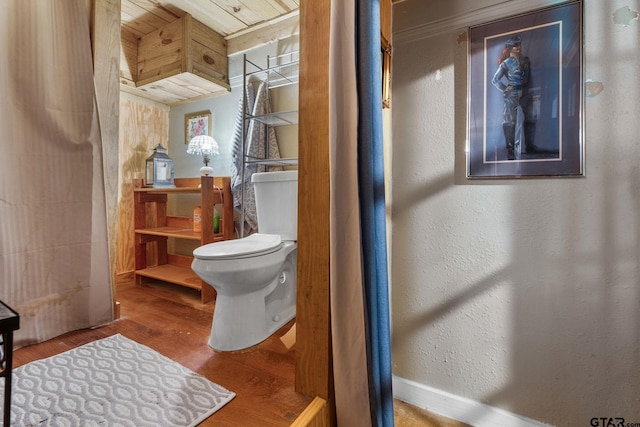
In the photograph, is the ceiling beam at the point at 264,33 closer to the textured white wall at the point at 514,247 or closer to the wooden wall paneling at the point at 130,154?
the wooden wall paneling at the point at 130,154

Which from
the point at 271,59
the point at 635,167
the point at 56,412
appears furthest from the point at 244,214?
the point at 635,167

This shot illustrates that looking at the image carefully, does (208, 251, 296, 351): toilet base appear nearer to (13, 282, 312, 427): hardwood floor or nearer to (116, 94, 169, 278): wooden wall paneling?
(13, 282, 312, 427): hardwood floor

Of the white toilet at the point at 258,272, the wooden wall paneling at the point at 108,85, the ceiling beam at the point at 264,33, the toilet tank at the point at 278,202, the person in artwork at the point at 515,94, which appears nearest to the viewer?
the person in artwork at the point at 515,94

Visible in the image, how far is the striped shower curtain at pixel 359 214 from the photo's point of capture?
92cm

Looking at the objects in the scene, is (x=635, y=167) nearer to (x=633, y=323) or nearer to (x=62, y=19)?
(x=633, y=323)

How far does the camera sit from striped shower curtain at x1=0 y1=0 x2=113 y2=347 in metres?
1.32

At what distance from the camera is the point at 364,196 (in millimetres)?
934

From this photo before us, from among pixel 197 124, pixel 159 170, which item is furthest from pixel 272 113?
pixel 159 170

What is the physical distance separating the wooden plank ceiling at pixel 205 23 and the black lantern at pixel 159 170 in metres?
0.54

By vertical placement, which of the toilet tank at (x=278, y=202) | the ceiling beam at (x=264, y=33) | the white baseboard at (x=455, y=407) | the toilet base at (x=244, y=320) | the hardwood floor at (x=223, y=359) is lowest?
the white baseboard at (x=455, y=407)

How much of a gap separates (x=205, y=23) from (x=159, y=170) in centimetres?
120

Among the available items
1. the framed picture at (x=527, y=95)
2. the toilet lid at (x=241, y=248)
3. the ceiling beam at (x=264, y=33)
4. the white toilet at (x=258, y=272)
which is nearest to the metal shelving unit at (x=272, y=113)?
the ceiling beam at (x=264, y=33)

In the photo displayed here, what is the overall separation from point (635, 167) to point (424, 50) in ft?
2.86

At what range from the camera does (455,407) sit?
1.26 m
